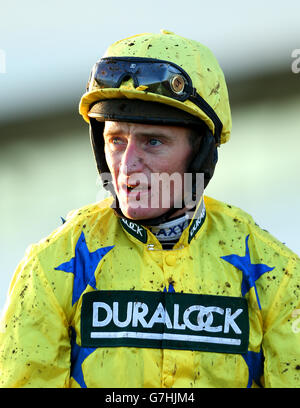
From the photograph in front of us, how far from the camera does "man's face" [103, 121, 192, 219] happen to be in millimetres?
2809

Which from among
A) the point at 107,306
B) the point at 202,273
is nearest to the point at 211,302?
the point at 202,273

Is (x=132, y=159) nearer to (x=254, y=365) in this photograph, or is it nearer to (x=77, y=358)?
(x=77, y=358)

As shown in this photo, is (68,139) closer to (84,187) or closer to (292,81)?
(84,187)

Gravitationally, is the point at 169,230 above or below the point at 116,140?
below

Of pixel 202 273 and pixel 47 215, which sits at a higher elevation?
pixel 47 215

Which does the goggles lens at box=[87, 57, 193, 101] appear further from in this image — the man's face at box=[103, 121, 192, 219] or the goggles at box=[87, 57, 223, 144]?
the man's face at box=[103, 121, 192, 219]

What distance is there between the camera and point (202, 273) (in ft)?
9.39

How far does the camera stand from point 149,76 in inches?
111

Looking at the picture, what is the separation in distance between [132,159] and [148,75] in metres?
0.30

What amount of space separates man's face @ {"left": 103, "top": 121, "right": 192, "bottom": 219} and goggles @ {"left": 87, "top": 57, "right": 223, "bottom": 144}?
0.41 ft

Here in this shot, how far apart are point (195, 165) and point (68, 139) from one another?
406 centimetres

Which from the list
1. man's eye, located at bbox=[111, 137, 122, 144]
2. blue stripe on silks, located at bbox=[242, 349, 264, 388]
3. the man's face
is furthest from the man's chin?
blue stripe on silks, located at bbox=[242, 349, 264, 388]

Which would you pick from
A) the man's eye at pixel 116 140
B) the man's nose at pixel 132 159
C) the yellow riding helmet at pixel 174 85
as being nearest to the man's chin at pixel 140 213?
the man's nose at pixel 132 159

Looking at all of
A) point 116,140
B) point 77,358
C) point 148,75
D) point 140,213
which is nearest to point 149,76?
point 148,75
